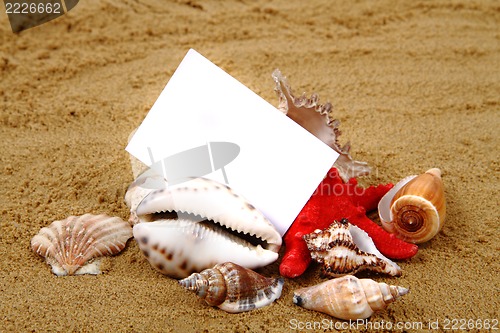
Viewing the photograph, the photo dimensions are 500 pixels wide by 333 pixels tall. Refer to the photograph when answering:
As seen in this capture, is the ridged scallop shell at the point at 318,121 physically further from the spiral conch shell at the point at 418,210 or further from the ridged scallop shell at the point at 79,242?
the ridged scallop shell at the point at 79,242

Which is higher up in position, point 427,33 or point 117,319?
point 427,33

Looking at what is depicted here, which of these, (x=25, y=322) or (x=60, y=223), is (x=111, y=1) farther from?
(x=25, y=322)

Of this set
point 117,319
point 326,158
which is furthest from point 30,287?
point 326,158

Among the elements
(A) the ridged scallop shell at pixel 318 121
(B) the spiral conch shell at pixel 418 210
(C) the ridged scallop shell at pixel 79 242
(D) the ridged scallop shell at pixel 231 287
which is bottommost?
(C) the ridged scallop shell at pixel 79 242

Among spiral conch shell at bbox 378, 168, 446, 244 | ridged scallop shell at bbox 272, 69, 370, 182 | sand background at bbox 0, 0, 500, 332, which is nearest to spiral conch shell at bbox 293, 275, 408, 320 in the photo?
sand background at bbox 0, 0, 500, 332

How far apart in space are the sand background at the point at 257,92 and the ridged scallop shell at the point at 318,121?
0.63 feet

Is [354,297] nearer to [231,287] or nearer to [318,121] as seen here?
[231,287]

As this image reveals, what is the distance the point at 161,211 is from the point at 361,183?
68cm

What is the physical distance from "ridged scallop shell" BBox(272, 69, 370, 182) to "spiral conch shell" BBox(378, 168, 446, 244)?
0.42 ft

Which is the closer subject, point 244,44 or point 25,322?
point 25,322

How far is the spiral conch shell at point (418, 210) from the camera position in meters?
1.48

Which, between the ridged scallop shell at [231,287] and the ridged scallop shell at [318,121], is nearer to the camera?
the ridged scallop shell at [231,287]

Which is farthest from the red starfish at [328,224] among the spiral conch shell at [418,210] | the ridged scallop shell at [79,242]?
the ridged scallop shell at [79,242]

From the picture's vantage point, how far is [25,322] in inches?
52.2
